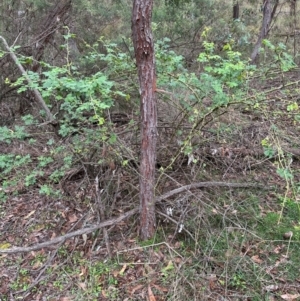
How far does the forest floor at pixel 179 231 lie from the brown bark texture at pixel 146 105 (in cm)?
17

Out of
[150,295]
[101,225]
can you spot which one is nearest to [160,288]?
[150,295]

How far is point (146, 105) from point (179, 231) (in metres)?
1.32

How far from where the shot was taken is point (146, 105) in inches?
111

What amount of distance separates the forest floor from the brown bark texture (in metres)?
0.17

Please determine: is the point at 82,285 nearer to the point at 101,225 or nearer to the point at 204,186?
the point at 101,225

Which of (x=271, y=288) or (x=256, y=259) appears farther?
(x=256, y=259)

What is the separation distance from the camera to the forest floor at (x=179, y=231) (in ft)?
9.38

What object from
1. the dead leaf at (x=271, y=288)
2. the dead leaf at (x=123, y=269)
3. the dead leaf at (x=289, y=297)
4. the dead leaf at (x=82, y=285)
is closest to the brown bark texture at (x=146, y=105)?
the dead leaf at (x=123, y=269)

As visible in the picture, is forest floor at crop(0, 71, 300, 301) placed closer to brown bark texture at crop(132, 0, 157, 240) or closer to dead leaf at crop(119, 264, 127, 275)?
dead leaf at crop(119, 264, 127, 275)

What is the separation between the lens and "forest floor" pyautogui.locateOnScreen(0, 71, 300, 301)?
286cm

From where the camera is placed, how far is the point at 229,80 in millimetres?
2770

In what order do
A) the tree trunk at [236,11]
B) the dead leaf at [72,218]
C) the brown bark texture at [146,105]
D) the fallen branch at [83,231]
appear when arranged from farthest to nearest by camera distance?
1. the tree trunk at [236,11]
2. the dead leaf at [72,218]
3. the fallen branch at [83,231]
4. the brown bark texture at [146,105]

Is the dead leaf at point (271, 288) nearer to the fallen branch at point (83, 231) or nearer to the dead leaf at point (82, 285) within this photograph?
the fallen branch at point (83, 231)

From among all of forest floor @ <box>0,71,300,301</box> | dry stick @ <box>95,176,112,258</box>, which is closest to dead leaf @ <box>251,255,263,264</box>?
forest floor @ <box>0,71,300,301</box>
